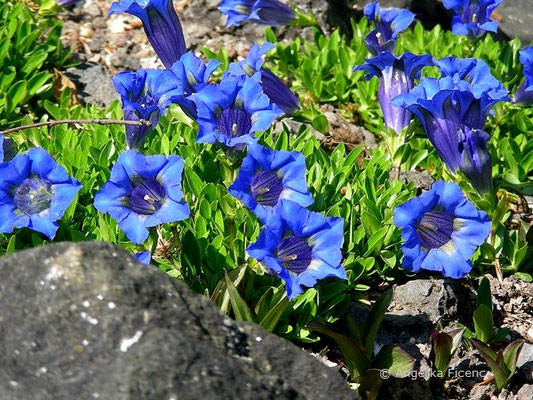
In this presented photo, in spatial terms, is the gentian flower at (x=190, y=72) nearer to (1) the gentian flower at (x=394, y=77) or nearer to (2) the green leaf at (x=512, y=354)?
(1) the gentian flower at (x=394, y=77)

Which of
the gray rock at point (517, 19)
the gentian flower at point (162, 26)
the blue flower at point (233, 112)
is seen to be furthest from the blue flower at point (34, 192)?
the gray rock at point (517, 19)

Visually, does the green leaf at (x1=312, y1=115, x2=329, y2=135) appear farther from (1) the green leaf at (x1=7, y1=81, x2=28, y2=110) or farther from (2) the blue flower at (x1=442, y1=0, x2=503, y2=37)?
(1) the green leaf at (x1=7, y1=81, x2=28, y2=110)

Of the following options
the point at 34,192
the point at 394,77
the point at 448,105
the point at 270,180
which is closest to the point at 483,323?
the point at 448,105

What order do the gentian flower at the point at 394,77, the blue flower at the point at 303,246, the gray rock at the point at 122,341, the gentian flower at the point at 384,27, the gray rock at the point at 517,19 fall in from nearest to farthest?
1. the gray rock at the point at 122,341
2. the blue flower at the point at 303,246
3. the gentian flower at the point at 394,77
4. the gentian flower at the point at 384,27
5. the gray rock at the point at 517,19

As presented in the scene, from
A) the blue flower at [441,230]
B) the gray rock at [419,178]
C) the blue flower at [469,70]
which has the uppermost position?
the blue flower at [469,70]

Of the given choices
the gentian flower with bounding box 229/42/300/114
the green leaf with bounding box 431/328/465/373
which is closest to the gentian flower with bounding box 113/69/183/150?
the gentian flower with bounding box 229/42/300/114
